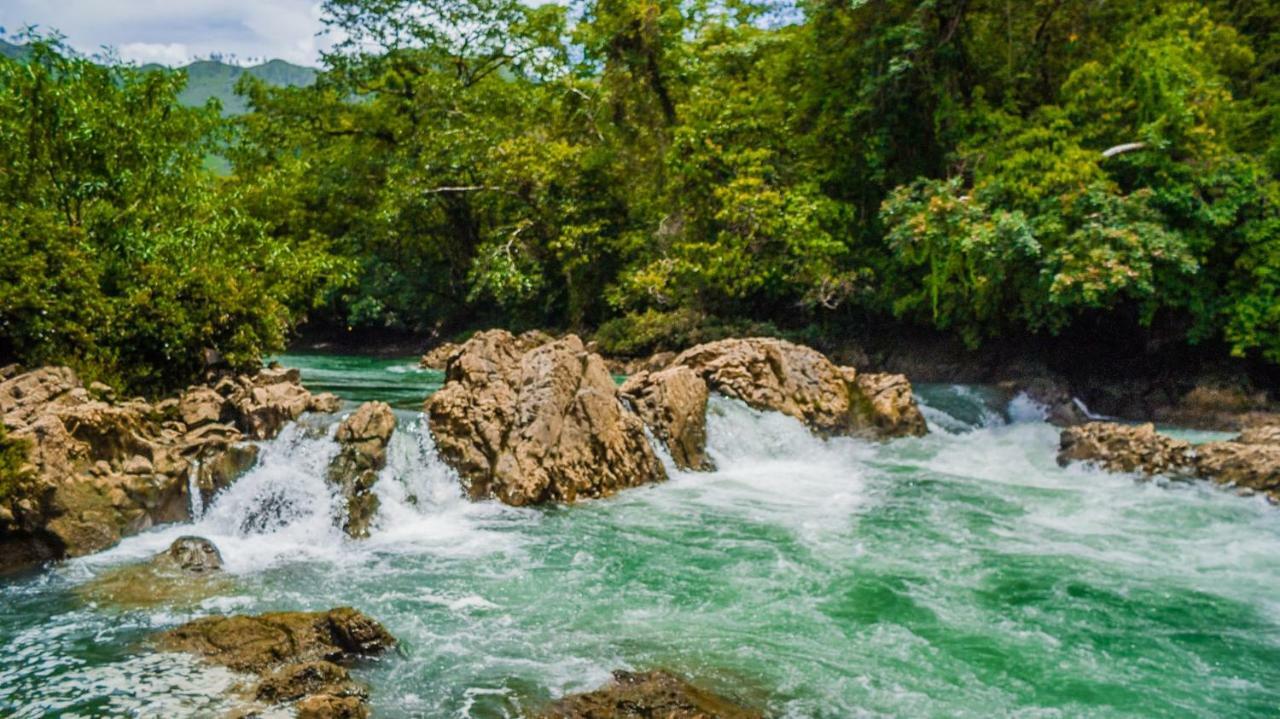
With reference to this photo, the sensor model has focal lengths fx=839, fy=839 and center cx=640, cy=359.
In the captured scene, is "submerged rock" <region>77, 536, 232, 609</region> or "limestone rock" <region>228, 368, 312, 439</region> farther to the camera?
"limestone rock" <region>228, 368, 312, 439</region>

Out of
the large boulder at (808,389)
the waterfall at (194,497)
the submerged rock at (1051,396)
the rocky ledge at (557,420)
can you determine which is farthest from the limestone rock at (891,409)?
the waterfall at (194,497)

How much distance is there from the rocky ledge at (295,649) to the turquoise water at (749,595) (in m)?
0.20

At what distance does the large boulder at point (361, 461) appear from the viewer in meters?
9.28

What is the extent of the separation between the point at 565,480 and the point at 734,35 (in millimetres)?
19268

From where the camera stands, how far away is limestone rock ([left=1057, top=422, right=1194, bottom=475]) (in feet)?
38.9

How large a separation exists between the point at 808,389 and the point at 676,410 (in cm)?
348

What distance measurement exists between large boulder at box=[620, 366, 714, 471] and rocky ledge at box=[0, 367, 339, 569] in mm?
4769

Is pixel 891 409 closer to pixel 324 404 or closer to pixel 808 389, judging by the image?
pixel 808 389

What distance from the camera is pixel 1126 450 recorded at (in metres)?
12.3

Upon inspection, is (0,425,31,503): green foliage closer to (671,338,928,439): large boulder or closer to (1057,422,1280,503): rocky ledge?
(671,338,928,439): large boulder

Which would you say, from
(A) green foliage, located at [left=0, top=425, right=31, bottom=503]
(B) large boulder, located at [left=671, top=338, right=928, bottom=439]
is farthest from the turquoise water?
(B) large boulder, located at [left=671, top=338, right=928, bottom=439]

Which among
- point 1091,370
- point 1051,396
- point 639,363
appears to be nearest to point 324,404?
point 639,363

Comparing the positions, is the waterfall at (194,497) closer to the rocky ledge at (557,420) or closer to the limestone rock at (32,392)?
the limestone rock at (32,392)

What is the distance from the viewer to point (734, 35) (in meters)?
25.7
